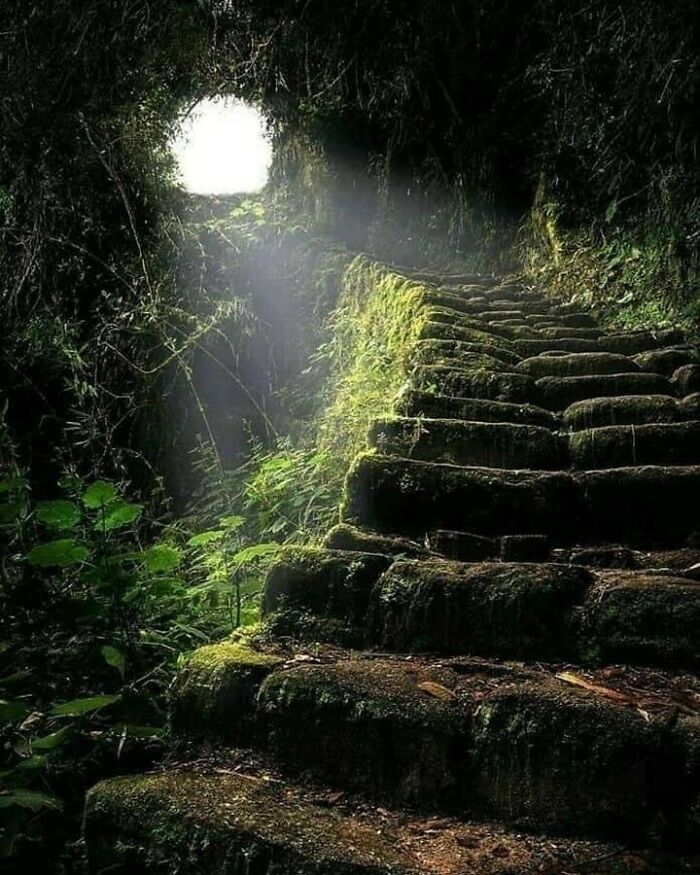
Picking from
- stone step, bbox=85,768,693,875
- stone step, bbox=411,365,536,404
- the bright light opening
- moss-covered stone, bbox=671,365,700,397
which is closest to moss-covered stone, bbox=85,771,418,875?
stone step, bbox=85,768,693,875

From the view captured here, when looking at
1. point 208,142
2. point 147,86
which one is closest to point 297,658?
point 147,86

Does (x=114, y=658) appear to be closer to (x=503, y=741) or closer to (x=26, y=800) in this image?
(x=26, y=800)

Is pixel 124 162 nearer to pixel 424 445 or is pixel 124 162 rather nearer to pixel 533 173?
pixel 533 173

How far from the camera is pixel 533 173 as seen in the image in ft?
23.6

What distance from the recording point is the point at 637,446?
3279mm

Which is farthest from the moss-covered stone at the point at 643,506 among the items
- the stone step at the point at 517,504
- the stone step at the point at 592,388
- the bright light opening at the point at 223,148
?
the bright light opening at the point at 223,148

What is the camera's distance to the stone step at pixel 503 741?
1677 mm

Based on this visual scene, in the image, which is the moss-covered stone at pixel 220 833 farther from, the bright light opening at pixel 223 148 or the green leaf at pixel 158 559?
the bright light opening at pixel 223 148

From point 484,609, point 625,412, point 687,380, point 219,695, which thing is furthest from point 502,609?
point 687,380

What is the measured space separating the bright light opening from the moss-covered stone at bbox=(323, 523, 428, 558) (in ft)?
19.1

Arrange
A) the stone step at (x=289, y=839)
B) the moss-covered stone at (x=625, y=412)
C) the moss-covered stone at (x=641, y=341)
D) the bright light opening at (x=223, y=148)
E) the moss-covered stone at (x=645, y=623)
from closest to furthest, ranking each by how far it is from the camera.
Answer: the stone step at (x=289, y=839) < the moss-covered stone at (x=645, y=623) < the moss-covered stone at (x=625, y=412) < the moss-covered stone at (x=641, y=341) < the bright light opening at (x=223, y=148)

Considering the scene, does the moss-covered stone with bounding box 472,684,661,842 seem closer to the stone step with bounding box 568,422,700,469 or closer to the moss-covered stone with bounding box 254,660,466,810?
the moss-covered stone with bounding box 254,660,466,810

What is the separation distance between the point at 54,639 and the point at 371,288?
416 cm

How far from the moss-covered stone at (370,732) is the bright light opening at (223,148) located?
6.58 metres
